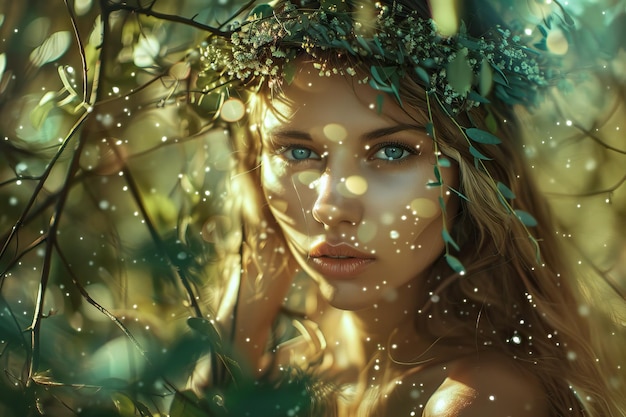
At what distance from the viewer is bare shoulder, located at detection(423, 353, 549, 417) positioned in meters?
1.57

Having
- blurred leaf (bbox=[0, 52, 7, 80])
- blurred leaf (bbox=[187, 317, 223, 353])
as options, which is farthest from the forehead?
blurred leaf (bbox=[0, 52, 7, 80])

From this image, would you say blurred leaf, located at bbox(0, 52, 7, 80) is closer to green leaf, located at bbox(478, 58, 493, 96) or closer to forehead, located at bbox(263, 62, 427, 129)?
forehead, located at bbox(263, 62, 427, 129)

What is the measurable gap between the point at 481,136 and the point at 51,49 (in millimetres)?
934

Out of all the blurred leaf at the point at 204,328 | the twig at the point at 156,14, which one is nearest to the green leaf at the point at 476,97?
the twig at the point at 156,14

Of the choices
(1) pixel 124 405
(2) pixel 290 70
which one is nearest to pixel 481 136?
(2) pixel 290 70

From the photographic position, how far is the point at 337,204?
5.09 ft

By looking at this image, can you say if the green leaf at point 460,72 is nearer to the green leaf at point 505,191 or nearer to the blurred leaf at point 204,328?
the green leaf at point 505,191

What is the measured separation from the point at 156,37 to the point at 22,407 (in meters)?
0.81

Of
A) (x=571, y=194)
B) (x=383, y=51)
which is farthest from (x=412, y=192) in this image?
(x=571, y=194)

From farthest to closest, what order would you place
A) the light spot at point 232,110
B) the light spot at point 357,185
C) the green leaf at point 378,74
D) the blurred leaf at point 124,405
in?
the light spot at point 232,110, the blurred leaf at point 124,405, the light spot at point 357,185, the green leaf at point 378,74

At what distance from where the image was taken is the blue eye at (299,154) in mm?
1639

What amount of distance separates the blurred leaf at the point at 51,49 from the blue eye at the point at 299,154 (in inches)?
21.6

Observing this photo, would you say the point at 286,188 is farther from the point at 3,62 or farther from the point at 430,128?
the point at 3,62

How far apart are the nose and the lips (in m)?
0.07
